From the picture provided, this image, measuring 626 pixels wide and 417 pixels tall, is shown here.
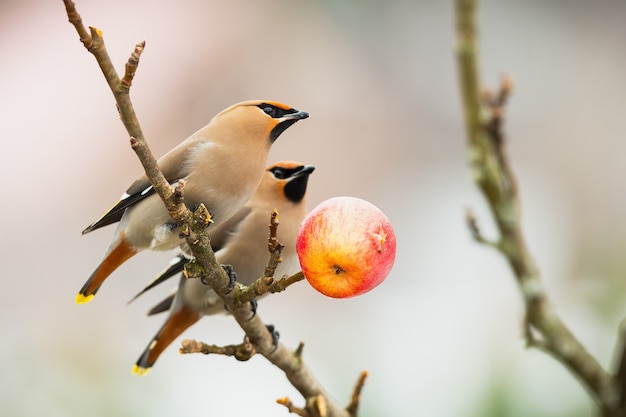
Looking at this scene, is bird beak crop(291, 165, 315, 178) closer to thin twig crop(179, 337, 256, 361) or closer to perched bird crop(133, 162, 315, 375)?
perched bird crop(133, 162, 315, 375)

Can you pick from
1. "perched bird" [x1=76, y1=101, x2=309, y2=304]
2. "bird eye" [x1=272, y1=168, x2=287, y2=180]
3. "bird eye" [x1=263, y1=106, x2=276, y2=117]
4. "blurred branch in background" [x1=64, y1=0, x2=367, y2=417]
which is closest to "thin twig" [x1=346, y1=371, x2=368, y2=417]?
"blurred branch in background" [x1=64, y1=0, x2=367, y2=417]

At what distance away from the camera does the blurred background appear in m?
2.71

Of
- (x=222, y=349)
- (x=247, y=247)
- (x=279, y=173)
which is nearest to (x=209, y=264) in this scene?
(x=222, y=349)

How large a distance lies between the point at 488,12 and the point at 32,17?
10.2 ft

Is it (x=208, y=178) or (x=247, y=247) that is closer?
(x=208, y=178)

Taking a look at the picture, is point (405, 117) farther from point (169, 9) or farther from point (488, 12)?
point (169, 9)

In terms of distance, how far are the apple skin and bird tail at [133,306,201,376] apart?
868 mm

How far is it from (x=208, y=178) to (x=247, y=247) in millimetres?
714

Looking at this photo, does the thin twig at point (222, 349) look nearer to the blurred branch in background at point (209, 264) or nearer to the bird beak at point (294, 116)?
the blurred branch in background at point (209, 264)

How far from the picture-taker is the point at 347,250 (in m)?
1.12

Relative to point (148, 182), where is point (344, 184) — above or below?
below

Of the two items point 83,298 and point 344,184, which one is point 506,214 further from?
point 344,184

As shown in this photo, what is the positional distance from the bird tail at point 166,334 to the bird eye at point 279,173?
36 centimetres

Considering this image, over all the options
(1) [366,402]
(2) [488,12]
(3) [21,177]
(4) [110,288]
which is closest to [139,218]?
(1) [366,402]
